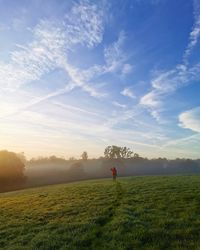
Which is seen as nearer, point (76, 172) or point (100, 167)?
point (76, 172)

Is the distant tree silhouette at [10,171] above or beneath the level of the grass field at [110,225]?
above

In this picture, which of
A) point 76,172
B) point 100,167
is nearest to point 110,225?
point 76,172

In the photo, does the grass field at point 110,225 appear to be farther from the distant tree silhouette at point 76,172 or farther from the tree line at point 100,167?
the distant tree silhouette at point 76,172

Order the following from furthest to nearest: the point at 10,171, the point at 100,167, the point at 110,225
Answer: the point at 100,167 < the point at 10,171 < the point at 110,225

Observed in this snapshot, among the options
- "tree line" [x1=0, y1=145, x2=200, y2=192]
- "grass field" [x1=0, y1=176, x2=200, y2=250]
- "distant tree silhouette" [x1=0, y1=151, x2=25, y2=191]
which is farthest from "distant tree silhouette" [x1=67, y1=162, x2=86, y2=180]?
"grass field" [x1=0, y1=176, x2=200, y2=250]

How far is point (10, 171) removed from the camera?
92.6m

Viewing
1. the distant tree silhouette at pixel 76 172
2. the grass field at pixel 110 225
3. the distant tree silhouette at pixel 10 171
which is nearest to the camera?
the grass field at pixel 110 225

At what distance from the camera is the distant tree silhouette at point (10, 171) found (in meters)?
88.1

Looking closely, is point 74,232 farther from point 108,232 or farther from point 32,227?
point 32,227

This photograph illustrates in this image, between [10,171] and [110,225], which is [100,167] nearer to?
[10,171]

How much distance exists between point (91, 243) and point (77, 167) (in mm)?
114687

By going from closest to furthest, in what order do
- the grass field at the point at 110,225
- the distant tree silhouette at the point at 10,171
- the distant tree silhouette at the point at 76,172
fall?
the grass field at the point at 110,225 < the distant tree silhouette at the point at 10,171 < the distant tree silhouette at the point at 76,172

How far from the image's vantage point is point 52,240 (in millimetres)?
14445

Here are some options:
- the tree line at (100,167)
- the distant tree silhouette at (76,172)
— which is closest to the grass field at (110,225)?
the tree line at (100,167)
